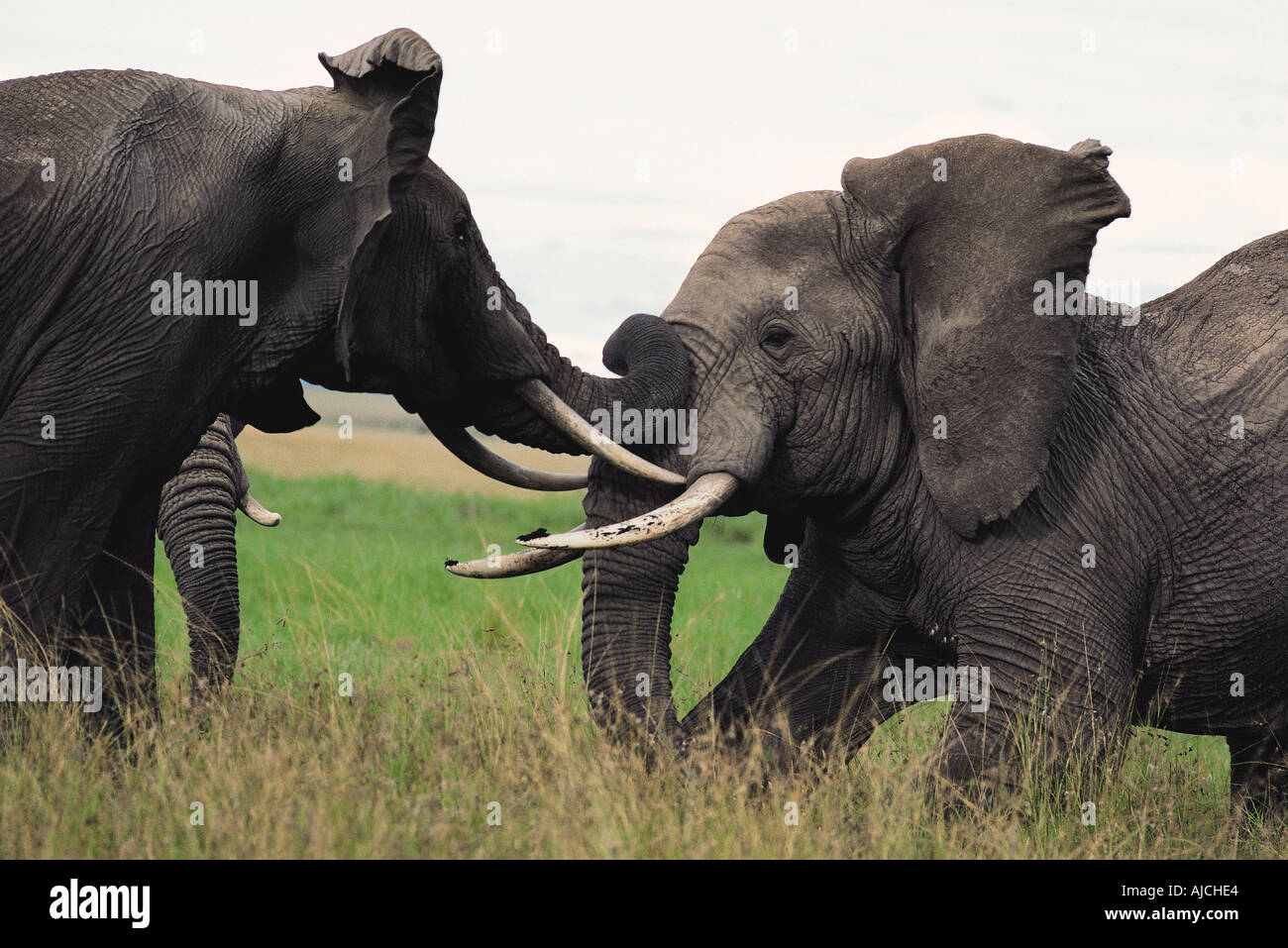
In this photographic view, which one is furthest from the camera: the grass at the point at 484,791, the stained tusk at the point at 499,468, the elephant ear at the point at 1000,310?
the stained tusk at the point at 499,468

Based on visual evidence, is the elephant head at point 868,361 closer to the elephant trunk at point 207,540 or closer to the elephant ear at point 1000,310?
the elephant ear at point 1000,310

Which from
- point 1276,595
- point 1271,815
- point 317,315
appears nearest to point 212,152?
point 317,315

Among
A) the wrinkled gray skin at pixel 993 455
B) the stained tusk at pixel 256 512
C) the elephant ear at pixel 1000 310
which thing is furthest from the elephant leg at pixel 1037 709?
the stained tusk at pixel 256 512

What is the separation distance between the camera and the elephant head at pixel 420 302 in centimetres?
586

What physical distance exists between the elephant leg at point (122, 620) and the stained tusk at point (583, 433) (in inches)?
59.6

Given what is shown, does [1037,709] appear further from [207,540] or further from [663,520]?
[207,540]

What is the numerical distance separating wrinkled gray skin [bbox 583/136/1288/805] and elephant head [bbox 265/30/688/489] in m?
0.24

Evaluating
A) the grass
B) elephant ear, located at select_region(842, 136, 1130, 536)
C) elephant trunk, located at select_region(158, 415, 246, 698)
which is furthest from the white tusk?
elephant trunk, located at select_region(158, 415, 246, 698)

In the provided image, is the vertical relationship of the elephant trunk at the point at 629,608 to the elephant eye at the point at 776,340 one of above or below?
below

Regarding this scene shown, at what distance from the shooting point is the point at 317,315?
232 inches

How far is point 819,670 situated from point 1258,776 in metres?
1.95

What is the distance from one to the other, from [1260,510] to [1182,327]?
33.8 inches

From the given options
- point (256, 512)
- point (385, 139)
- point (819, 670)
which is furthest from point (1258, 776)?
point (256, 512)

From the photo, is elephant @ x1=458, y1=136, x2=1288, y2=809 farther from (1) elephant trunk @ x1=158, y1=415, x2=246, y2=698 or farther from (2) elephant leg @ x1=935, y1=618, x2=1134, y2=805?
(1) elephant trunk @ x1=158, y1=415, x2=246, y2=698
